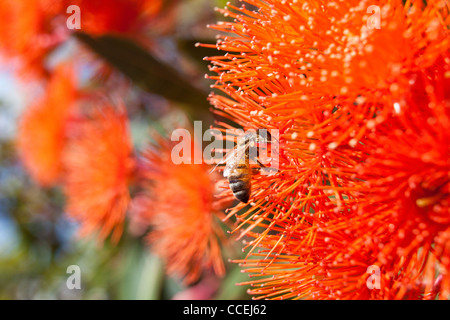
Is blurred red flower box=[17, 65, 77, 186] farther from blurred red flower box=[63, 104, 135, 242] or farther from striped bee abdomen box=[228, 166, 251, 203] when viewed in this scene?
striped bee abdomen box=[228, 166, 251, 203]

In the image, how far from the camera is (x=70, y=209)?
6.35ft

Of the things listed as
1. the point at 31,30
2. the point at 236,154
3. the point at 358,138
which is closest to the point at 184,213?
the point at 236,154

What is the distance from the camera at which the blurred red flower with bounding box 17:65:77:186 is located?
2309 millimetres

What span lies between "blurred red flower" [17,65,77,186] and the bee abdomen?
169 cm

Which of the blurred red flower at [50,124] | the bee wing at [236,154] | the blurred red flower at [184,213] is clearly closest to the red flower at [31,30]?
the blurred red flower at [50,124]

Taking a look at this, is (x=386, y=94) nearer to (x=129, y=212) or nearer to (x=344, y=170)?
(x=344, y=170)

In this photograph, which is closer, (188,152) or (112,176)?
(188,152)

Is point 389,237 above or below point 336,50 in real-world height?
below

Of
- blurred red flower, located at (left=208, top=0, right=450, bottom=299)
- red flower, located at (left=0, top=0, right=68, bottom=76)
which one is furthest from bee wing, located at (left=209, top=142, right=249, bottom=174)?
red flower, located at (left=0, top=0, right=68, bottom=76)

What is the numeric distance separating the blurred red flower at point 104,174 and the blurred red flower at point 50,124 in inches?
19.2

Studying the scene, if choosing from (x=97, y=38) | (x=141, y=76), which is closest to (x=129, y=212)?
(x=141, y=76)

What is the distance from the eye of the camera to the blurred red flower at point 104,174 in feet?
6.07

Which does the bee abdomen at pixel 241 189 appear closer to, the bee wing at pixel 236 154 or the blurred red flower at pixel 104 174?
the bee wing at pixel 236 154
